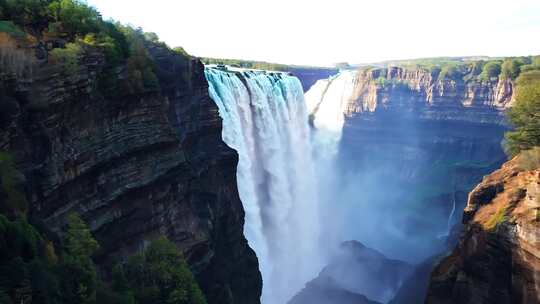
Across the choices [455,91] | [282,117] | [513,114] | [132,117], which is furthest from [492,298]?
[455,91]

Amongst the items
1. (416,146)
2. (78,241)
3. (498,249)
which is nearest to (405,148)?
(416,146)

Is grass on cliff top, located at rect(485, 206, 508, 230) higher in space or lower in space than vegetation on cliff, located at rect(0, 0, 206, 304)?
lower

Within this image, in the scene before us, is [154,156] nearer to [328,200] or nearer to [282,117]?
[282,117]

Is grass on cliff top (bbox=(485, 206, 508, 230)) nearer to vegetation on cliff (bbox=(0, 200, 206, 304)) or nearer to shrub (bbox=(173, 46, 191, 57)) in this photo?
vegetation on cliff (bbox=(0, 200, 206, 304))

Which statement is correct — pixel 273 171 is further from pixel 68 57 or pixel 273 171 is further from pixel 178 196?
pixel 68 57

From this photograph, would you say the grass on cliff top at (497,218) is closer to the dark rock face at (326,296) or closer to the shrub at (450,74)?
the dark rock face at (326,296)

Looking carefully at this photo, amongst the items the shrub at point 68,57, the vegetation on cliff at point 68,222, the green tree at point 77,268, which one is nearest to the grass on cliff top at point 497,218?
the vegetation on cliff at point 68,222

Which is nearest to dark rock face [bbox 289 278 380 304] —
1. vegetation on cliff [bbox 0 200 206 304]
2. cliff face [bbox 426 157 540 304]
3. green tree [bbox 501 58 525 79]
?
cliff face [bbox 426 157 540 304]

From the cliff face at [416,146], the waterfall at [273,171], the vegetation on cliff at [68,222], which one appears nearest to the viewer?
the vegetation on cliff at [68,222]
